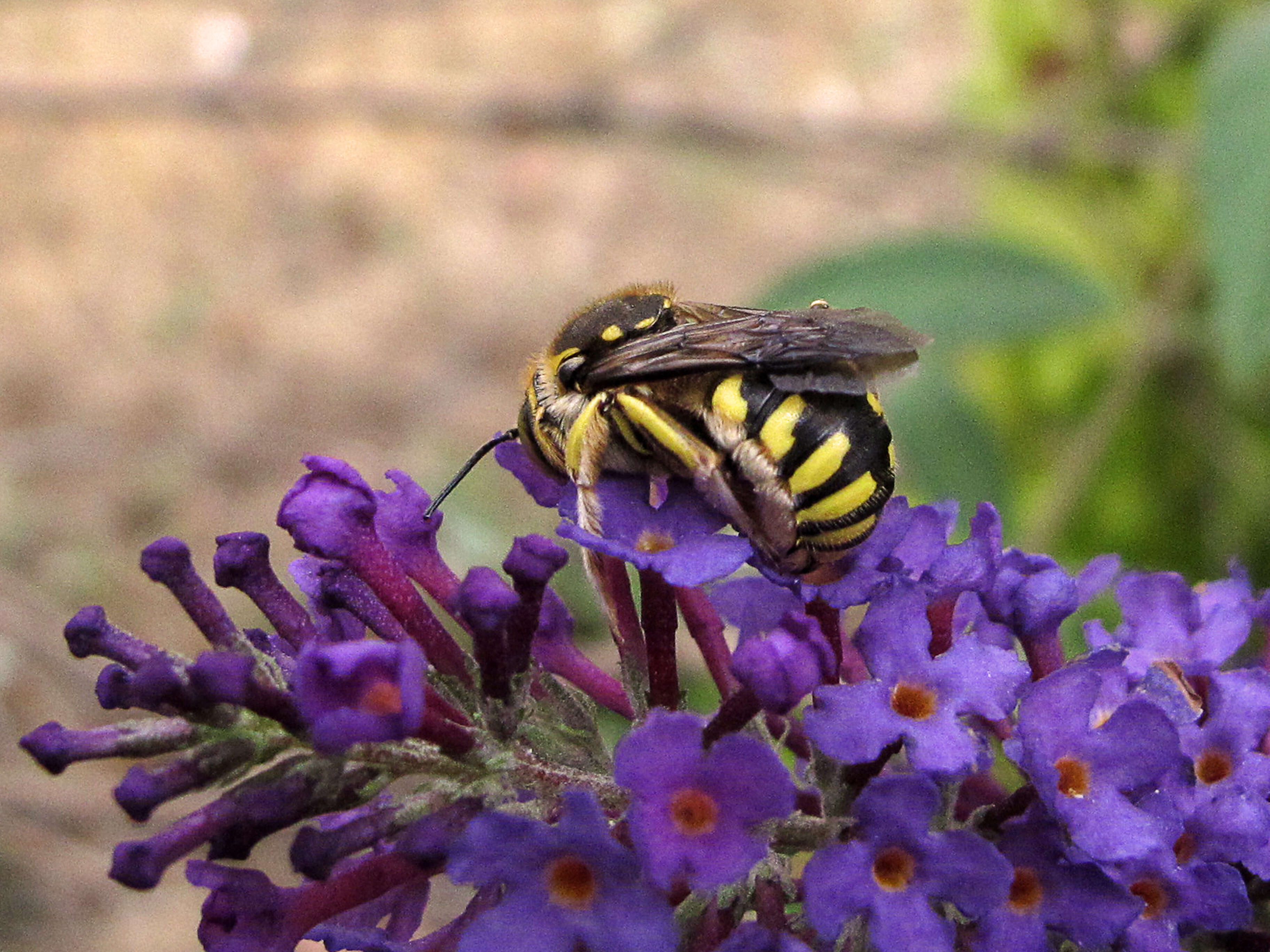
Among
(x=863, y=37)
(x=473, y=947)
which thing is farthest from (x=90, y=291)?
(x=473, y=947)

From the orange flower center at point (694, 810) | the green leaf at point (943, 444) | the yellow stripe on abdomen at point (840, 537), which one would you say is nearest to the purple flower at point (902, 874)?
the orange flower center at point (694, 810)

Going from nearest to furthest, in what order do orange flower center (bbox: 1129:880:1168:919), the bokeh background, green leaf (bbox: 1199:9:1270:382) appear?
orange flower center (bbox: 1129:880:1168:919) < green leaf (bbox: 1199:9:1270:382) < the bokeh background

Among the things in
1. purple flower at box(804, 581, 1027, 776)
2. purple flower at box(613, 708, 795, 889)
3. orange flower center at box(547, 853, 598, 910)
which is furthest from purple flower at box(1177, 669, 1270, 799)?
orange flower center at box(547, 853, 598, 910)

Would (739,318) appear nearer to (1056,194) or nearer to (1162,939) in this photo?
(1162,939)

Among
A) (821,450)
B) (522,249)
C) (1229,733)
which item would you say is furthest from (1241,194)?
Result: (522,249)

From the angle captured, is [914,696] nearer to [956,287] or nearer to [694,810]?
[694,810]

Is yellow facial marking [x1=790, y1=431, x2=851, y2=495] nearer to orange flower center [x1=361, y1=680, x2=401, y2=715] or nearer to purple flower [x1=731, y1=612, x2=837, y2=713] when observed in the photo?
purple flower [x1=731, y1=612, x2=837, y2=713]

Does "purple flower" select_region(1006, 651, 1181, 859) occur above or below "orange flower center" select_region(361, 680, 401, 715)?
below

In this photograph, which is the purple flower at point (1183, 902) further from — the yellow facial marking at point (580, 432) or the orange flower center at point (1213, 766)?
the yellow facial marking at point (580, 432)
